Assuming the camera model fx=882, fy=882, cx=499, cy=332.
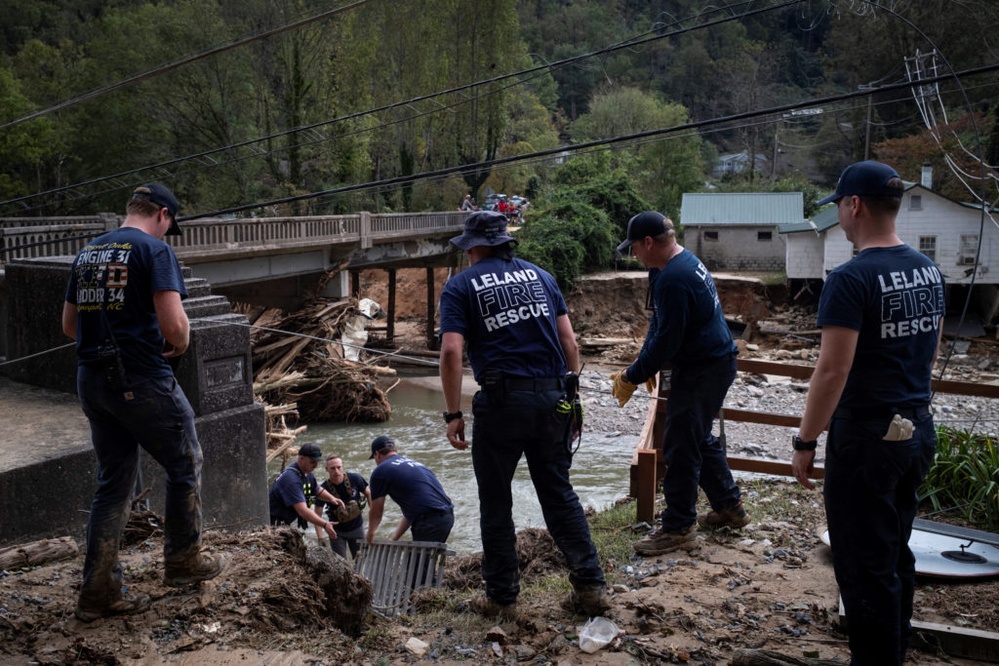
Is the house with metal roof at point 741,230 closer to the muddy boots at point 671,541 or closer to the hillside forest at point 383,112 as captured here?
the hillside forest at point 383,112

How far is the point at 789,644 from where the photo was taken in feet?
13.9

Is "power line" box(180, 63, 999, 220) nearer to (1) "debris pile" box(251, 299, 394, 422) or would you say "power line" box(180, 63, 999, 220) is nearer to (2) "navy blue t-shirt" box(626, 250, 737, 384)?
(2) "navy blue t-shirt" box(626, 250, 737, 384)

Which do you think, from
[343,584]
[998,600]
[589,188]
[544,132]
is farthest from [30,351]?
[544,132]

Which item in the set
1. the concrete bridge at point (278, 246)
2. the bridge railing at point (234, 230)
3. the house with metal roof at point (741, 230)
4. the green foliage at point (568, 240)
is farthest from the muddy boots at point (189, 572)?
the house with metal roof at point (741, 230)

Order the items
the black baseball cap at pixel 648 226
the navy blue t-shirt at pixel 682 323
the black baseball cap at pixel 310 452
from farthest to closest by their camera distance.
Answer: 1. the black baseball cap at pixel 310 452
2. the black baseball cap at pixel 648 226
3. the navy blue t-shirt at pixel 682 323

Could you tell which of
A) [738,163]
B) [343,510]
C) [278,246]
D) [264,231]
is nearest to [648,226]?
[343,510]

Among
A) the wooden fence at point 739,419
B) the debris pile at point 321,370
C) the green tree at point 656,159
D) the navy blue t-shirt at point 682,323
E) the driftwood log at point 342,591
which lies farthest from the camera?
the green tree at point 656,159

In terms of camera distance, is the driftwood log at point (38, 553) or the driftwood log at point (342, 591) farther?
the driftwood log at point (38, 553)

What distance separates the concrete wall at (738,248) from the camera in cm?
3909

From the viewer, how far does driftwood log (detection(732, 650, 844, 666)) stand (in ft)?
12.5

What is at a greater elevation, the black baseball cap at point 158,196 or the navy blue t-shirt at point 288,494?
the black baseball cap at point 158,196

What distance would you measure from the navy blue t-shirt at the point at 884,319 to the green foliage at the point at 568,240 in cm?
3161

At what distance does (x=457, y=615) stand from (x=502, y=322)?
1682 millimetres

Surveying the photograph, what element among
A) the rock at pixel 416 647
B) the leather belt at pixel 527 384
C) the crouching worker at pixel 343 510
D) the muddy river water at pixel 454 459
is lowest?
the muddy river water at pixel 454 459
